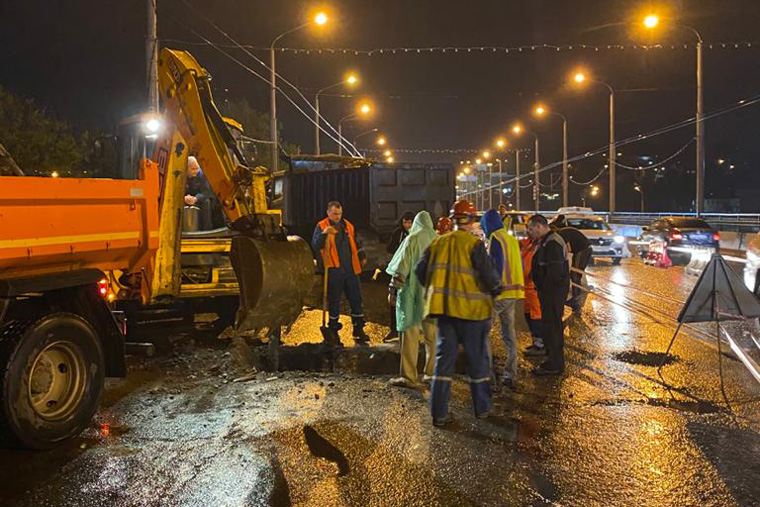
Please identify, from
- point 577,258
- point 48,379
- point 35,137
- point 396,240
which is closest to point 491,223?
point 396,240

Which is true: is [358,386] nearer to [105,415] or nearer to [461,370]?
[461,370]

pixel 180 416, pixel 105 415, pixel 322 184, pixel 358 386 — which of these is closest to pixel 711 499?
pixel 358 386

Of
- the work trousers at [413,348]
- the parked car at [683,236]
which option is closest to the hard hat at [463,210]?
the work trousers at [413,348]

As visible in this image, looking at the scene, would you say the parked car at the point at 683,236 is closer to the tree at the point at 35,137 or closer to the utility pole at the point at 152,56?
the utility pole at the point at 152,56

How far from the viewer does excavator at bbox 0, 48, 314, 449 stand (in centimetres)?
459

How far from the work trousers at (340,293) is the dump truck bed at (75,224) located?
3.08 meters

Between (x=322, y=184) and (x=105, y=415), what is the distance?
12513 mm

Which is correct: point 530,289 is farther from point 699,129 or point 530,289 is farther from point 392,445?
point 699,129

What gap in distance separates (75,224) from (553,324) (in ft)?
15.1

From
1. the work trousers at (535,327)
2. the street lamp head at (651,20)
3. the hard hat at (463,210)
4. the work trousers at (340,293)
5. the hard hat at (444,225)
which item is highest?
the street lamp head at (651,20)

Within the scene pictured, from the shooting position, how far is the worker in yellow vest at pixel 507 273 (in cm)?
673

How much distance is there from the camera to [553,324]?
7086 millimetres

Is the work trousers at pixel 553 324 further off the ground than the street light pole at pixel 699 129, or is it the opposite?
the street light pole at pixel 699 129

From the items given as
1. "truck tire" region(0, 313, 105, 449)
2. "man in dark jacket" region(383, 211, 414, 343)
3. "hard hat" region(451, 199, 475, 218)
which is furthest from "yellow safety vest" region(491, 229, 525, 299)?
"truck tire" region(0, 313, 105, 449)
